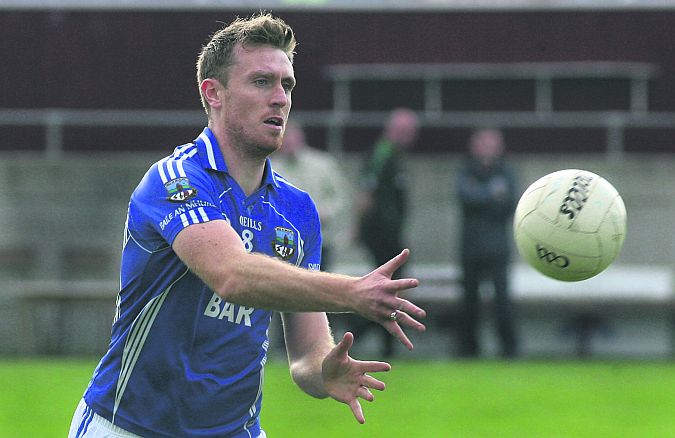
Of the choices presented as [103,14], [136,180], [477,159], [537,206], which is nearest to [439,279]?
[477,159]

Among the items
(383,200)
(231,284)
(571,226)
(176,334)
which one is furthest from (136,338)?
(383,200)

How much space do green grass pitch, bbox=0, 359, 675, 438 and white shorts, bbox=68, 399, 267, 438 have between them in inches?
166

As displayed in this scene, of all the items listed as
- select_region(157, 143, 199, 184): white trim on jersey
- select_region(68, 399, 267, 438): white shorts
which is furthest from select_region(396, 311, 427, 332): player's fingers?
select_region(68, 399, 267, 438): white shorts

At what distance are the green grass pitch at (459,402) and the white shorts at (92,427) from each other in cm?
422

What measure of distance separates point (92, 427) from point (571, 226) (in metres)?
2.19

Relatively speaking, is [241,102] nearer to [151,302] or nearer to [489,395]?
[151,302]

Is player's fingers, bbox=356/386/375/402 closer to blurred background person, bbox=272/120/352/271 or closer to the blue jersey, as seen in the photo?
the blue jersey

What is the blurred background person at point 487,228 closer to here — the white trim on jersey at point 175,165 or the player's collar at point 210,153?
the player's collar at point 210,153

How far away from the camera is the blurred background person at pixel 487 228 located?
46.1ft

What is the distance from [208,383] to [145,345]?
277mm

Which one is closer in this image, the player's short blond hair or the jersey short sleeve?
the jersey short sleeve

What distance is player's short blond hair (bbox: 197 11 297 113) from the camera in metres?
5.21

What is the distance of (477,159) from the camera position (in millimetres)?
14156

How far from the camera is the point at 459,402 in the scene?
11.0 metres
